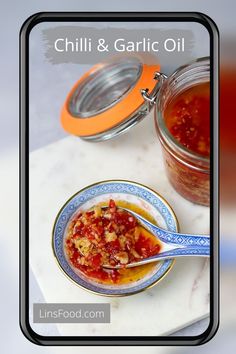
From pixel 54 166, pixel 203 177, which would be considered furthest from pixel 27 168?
pixel 203 177

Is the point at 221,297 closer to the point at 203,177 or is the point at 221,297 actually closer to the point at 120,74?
the point at 203,177

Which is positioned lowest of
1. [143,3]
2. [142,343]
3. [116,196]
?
[142,343]

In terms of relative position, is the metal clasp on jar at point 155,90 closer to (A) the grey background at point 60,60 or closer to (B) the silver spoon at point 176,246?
(A) the grey background at point 60,60

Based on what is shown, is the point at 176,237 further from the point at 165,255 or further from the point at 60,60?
the point at 60,60

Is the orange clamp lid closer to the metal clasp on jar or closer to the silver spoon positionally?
the metal clasp on jar

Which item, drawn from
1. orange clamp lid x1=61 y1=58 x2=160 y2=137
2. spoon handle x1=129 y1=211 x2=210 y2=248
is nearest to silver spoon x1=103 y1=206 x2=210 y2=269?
spoon handle x1=129 y1=211 x2=210 y2=248

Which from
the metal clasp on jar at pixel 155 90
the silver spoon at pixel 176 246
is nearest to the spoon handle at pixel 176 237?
the silver spoon at pixel 176 246

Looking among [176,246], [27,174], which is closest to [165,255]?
[176,246]

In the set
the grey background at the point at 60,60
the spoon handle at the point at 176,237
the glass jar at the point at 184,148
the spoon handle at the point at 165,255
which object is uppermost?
the grey background at the point at 60,60
